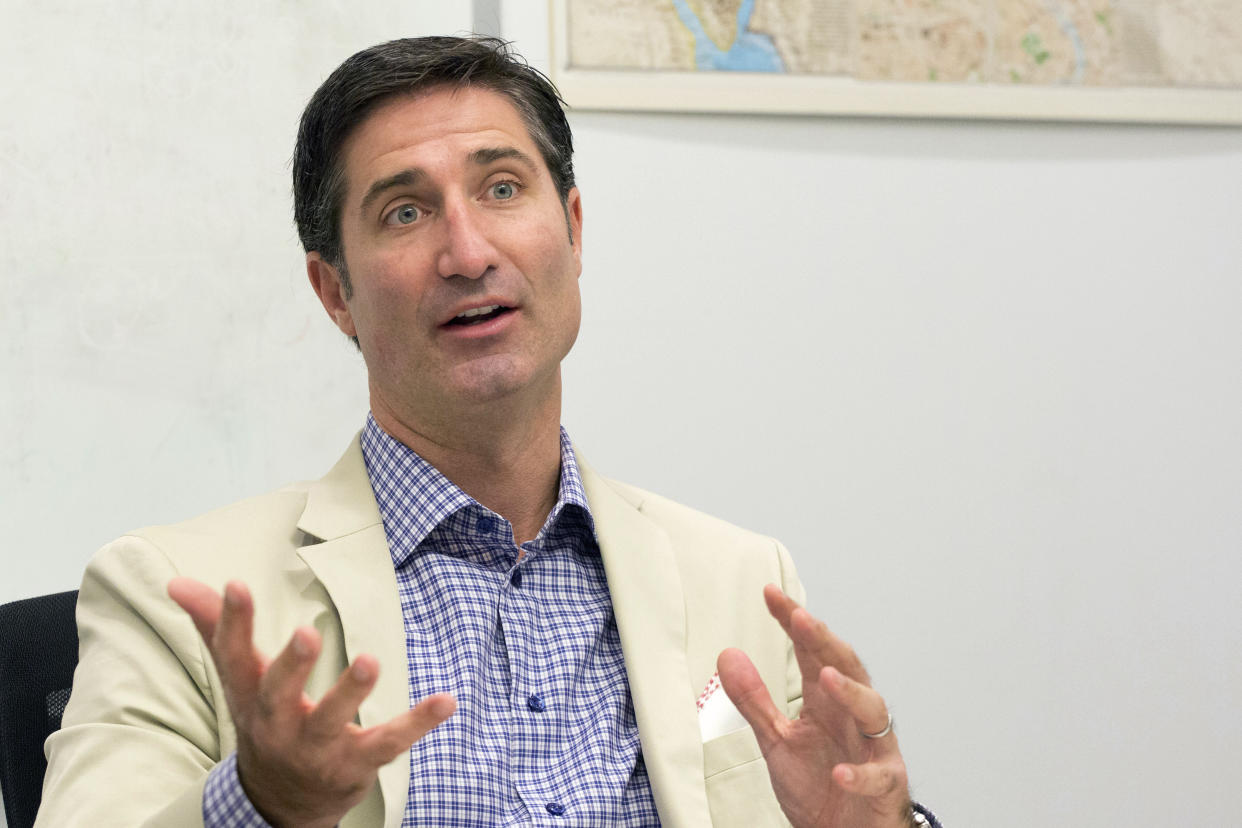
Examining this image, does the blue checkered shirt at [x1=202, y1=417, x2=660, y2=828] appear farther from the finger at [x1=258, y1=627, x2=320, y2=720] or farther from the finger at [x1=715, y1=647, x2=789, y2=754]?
the finger at [x1=258, y1=627, x2=320, y2=720]

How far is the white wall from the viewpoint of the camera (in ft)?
6.28

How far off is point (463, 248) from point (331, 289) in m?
0.26

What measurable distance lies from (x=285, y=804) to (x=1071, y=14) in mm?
2082

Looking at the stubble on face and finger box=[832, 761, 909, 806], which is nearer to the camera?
finger box=[832, 761, 909, 806]

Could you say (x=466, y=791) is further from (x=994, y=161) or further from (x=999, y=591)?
(x=994, y=161)

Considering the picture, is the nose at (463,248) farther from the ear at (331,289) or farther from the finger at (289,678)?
the finger at (289,678)

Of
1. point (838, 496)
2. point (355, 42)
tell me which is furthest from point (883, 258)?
point (355, 42)

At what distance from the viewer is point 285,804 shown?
3.15 ft

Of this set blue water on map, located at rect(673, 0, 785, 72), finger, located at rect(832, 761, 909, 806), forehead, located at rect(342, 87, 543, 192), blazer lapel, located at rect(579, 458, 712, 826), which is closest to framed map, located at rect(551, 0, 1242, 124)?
blue water on map, located at rect(673, 0, 785, 72)

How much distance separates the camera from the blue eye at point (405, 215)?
4.76ft

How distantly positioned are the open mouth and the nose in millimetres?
39

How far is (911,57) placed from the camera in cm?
231

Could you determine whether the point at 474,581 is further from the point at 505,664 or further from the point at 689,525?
the point at 689,525

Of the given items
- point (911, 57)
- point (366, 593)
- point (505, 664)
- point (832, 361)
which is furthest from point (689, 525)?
point (911, 57)
